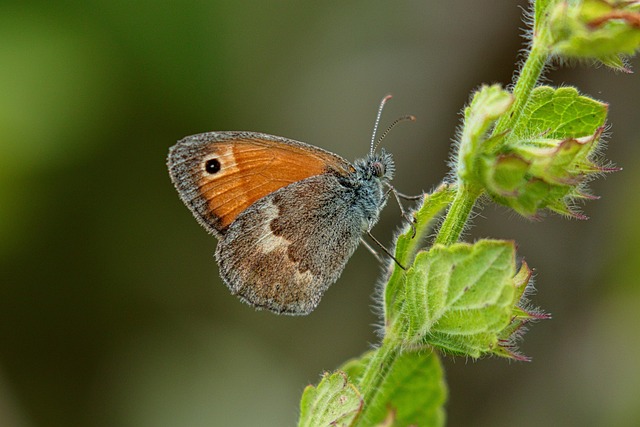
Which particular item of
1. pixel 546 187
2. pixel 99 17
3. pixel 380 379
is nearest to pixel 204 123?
pixel 99 17

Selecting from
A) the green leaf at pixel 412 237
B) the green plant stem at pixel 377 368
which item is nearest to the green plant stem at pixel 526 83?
the green leaf at pixel 412 237

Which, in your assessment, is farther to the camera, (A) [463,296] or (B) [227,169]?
(B) [227,169]

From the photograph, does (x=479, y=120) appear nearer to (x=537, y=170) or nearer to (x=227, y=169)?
(x=537, y=170)

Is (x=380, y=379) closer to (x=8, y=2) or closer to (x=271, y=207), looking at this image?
(x=271, y=207)

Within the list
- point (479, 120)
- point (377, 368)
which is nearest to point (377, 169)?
point (377, 368)

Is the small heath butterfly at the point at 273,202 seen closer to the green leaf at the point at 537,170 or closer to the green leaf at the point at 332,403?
the green leaf at the point at 332,403

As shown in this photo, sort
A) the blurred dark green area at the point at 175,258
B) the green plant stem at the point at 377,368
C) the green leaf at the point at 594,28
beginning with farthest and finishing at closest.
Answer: the blurred dark green area at the point at 175,258 → the green plant stem at the point at 377,368 → the green leaf at the point at 594,28
